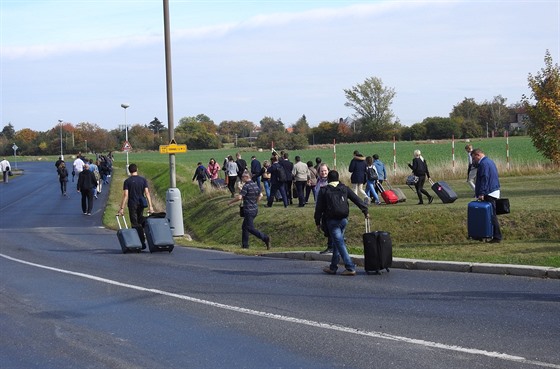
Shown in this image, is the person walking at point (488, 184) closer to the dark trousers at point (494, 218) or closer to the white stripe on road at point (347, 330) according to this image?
the dark trousers at point (494, 218)

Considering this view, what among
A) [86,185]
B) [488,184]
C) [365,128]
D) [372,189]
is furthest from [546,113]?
[365,128]

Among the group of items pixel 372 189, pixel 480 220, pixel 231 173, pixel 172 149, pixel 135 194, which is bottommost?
pixel 480 220

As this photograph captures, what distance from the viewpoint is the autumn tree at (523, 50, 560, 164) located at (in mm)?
26641

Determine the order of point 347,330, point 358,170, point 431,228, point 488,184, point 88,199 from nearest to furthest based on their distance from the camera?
point 347,330 → point 488,184 → point 431,228 → point 358,170 → point 88,199

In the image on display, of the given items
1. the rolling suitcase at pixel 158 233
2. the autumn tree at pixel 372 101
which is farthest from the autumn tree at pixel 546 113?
the autumn tree at pixel 372 101

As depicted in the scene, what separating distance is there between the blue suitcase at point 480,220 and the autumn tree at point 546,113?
11710 millimetres

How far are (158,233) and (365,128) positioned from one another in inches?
3401

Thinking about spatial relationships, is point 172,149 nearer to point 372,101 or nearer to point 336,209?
point 336,209

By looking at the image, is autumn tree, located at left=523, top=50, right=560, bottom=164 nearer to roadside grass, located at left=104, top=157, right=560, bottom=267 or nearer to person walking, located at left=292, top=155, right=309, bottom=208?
roadside grass, located at left=104, top=157, right=560, bottom=267

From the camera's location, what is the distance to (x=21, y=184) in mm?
58094

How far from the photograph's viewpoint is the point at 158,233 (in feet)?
58.6

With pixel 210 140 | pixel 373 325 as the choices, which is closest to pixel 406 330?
pixel 373 325

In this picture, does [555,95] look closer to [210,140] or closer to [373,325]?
[373,325]

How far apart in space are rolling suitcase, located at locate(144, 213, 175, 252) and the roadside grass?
1458 millimetres
